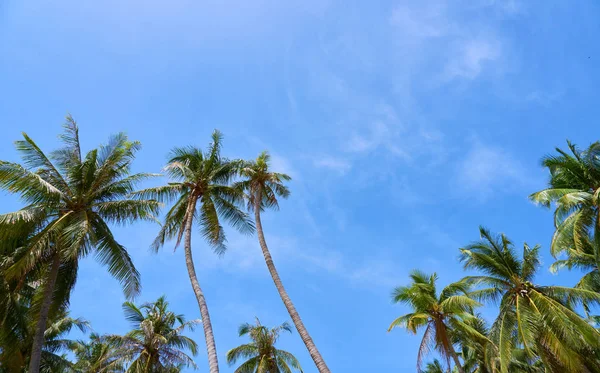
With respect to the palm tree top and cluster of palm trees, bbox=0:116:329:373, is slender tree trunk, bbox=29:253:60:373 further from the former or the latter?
the palm tree top

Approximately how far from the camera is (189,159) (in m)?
24.4

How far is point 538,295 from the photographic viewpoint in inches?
899

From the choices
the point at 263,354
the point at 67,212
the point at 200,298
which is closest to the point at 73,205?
the point at 67,212

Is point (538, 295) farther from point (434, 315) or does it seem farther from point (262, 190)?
point (262, 190)

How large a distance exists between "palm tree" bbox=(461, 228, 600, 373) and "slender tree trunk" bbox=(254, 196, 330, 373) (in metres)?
8.69

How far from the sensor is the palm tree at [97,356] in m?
25.4

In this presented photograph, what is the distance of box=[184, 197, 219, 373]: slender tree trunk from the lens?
18216 millimetres

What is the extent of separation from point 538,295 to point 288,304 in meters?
12.1

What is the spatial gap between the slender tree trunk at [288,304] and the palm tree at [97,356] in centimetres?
1010

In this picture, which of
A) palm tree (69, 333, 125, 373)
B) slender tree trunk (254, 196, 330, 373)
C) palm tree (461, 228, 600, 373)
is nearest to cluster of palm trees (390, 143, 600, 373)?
palm tree (461, 228, 600, 373)

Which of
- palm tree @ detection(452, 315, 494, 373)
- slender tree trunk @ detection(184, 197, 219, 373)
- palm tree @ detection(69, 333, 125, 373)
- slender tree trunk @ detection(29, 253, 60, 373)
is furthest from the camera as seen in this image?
palm tree @ detection(452, 315, 494, 373)

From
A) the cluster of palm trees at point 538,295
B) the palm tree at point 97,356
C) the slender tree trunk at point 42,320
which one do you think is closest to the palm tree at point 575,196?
the cluster of palm trees at point 538,295

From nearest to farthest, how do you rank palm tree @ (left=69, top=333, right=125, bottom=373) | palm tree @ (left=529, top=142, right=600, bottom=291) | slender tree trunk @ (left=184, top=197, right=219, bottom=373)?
1. slender tree trunk @ (left=184, top=197, right=219, bottom=373)
2. palm tree @ (left=529, top=142, right=600, bottom=291)
3. palm tree @ (left=69, top=333, right=125, bottom=373)

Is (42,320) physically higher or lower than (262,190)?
lower
